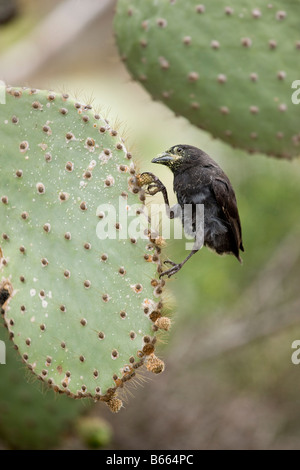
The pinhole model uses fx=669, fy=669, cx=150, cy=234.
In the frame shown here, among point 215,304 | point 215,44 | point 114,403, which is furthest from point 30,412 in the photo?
point 215,304

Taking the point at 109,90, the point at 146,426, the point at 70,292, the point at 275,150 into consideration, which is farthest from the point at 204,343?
the point at 70,292

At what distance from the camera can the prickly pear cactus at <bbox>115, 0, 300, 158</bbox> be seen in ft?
5.78

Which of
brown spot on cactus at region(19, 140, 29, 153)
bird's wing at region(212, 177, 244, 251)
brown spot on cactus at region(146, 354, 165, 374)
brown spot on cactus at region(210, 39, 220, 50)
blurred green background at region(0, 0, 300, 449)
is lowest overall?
blurred green background at region(0, 0, 300, 449)

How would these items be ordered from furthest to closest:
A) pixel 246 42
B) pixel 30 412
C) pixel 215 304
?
pixel 215 304
pixel 30 412
pixel 246 42

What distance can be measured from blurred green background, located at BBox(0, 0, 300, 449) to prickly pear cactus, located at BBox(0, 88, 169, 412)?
2.05 meters

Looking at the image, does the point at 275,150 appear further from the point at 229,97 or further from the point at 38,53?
the point at 38,53

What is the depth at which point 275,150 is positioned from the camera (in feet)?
6.06

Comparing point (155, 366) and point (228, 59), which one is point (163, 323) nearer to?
point (155, 366)

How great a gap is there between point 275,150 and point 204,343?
242 centimetres

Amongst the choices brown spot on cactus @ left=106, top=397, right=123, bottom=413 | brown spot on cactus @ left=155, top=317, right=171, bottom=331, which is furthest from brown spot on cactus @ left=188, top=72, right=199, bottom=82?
brown spot on cactus @ left=106, top=397, right=123, bottom=413

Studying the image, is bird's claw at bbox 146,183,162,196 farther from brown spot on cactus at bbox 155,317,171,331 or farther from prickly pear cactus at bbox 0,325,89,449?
prickly pear cactus at bbox 0,325,89,449

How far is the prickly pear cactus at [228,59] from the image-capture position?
176cm

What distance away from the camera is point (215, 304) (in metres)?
4.09

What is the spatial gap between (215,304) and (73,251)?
285 centimetres
